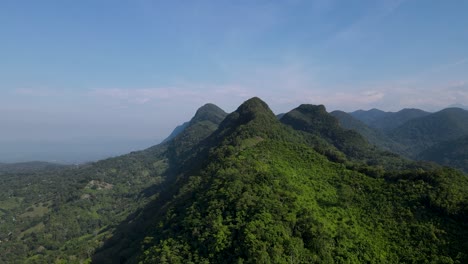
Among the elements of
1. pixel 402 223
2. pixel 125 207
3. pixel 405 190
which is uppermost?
pixel 405 190

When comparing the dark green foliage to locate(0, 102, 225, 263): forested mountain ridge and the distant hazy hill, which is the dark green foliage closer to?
locate(0, 102, 225, 263): forested mountain ridge

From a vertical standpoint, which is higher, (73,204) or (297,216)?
(297,216)

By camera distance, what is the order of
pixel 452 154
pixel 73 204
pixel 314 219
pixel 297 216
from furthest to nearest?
pixel 452 154, pixel 73 204, pixel 297 216, pixel 314 219

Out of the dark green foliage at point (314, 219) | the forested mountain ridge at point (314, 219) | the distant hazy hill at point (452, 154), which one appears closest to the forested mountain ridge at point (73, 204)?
the dark green foliage at point (314, 219)

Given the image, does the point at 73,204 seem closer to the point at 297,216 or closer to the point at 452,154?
the point at 297,216

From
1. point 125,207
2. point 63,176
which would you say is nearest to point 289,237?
point 125,207

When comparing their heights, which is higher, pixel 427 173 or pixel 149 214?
pixel 427 173

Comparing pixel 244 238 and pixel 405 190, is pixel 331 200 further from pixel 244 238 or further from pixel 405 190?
pixel 244 238

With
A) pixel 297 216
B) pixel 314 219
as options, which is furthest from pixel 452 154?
pixel 297 216
